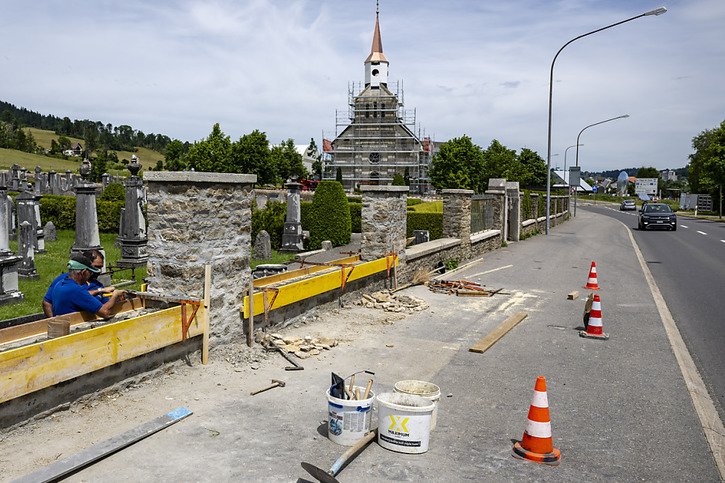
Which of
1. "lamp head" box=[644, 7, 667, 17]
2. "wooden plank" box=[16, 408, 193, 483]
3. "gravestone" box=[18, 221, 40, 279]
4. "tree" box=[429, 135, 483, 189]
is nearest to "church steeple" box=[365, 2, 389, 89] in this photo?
"tree" box=[429, 135, 483, 189]

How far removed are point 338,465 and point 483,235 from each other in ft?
53.3

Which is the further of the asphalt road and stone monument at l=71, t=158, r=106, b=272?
stone monument at l=71, t=158, r=106, b=272

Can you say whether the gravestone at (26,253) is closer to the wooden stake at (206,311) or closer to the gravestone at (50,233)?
the gravestone at (50,233)

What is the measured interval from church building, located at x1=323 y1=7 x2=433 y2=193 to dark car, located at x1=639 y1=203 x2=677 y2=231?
44645 millimetres

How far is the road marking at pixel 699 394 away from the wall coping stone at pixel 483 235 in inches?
307

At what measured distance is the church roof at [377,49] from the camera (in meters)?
88.6

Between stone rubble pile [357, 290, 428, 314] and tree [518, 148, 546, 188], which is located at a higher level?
tree [518, 148, 546, 188]

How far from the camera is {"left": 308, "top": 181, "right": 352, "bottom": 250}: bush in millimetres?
21891

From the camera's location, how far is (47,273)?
15305 mm

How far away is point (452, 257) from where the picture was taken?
54.7 feet

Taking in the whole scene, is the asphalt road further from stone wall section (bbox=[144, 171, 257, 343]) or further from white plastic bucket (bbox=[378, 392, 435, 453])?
stone wall section (bbox=[144, 171, 257, 343])

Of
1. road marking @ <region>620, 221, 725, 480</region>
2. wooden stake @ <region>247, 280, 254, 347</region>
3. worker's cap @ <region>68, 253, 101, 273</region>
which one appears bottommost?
road marking @ <region>620, 221, 725, 480</region>

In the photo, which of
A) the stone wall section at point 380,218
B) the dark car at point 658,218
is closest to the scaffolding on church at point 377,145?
the dark car at point 658,218

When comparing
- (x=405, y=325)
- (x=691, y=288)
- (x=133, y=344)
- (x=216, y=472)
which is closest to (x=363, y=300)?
(x=405, y=325)
